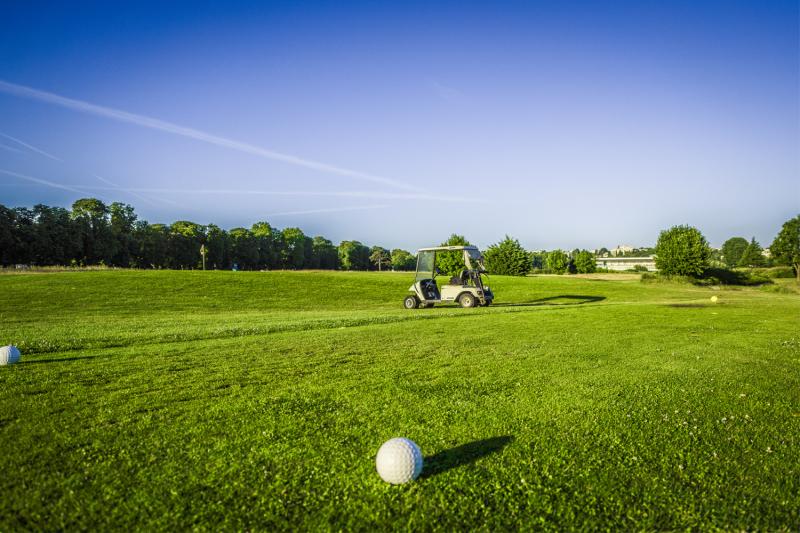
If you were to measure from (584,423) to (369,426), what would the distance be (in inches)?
99.5

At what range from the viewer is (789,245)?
264ft

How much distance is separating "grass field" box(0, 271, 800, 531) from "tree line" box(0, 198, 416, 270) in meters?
66.5

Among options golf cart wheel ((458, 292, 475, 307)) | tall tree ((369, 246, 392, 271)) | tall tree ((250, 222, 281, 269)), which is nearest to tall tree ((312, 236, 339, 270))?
tall tree ((369, 246, 392, 271))

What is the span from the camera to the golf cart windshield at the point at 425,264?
84.9 ft

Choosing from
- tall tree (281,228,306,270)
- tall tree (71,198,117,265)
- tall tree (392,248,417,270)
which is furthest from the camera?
tall tree (392,248,417,270)

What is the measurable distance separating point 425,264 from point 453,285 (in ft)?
7.72

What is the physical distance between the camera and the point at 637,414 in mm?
5684

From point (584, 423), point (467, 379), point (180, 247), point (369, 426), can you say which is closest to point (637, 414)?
point (584, 423)

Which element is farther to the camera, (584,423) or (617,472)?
(584,423)

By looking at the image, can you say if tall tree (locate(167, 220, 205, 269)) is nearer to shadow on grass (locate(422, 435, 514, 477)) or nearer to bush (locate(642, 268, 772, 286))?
bush (locate(642, 268, 772, 286))

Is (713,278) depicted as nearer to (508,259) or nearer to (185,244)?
(508,259)

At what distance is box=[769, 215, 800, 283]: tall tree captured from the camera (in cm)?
7981

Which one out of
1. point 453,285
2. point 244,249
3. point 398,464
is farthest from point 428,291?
point 244,249

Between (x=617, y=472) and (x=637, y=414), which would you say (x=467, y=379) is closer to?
(x=637, y=414)
